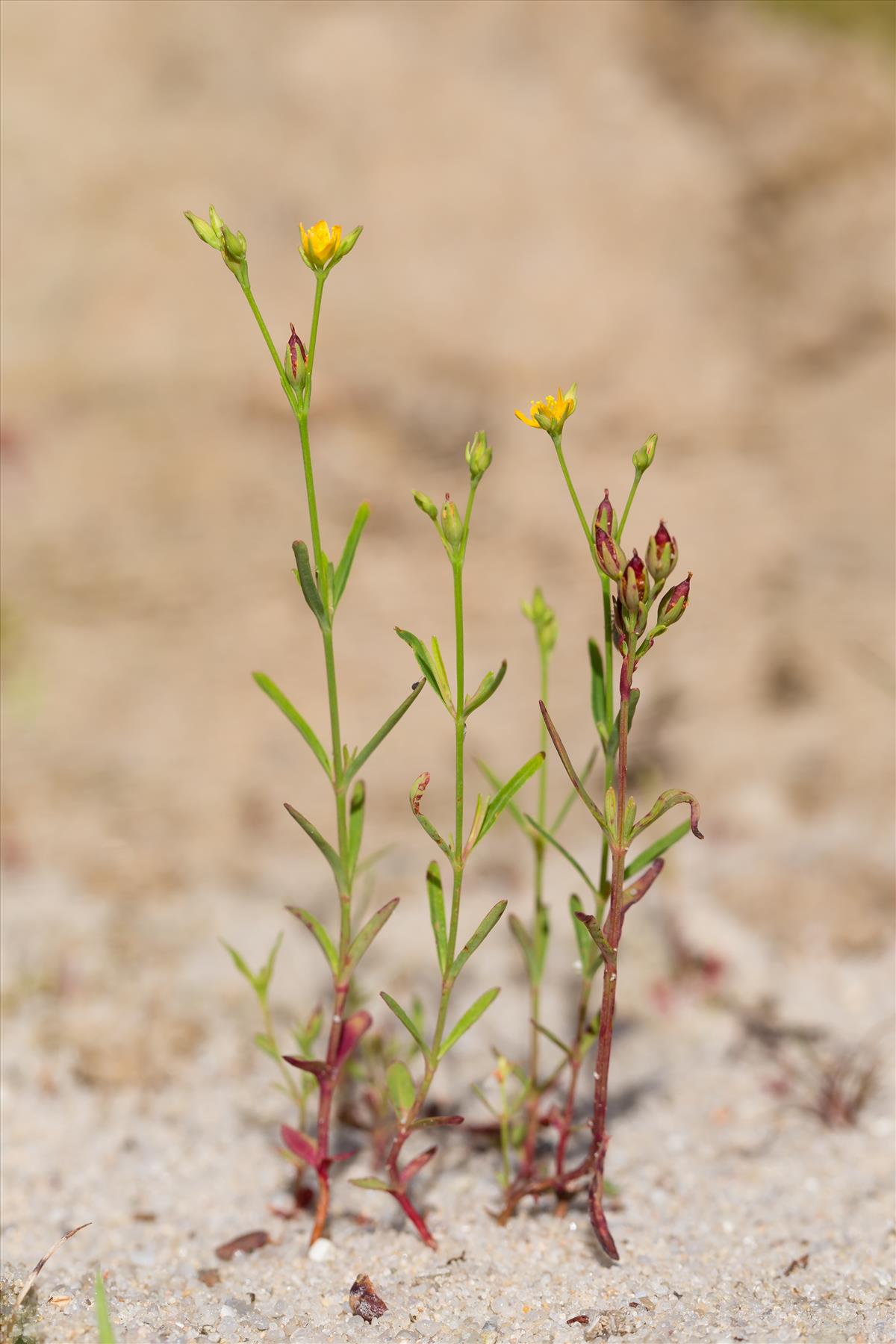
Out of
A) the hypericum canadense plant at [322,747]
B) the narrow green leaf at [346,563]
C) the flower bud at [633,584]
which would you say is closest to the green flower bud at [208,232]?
the hypericum canadense plant at [322,747]

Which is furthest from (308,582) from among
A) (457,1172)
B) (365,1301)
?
(457,1172)

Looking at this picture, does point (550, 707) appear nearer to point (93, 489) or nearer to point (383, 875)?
point (383, 875)

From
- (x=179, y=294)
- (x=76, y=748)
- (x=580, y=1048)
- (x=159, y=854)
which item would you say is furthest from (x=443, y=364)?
(x=580, y=1048)

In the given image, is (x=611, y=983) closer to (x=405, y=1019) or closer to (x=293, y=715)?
(x=405, y=1019)

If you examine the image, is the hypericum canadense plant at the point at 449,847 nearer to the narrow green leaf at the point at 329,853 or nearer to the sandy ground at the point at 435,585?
the narrow green leaf at the point at 329,853

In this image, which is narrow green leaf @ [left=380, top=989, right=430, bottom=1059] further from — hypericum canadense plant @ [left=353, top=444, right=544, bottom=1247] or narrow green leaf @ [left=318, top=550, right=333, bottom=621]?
narrow green leaf @ [left=318, top=550, right=333, bottom=621]
